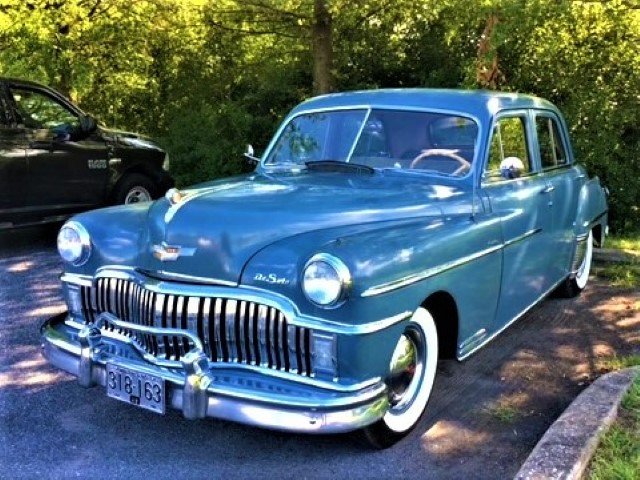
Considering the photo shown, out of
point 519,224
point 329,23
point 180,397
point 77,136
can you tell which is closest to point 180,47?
point 329,23

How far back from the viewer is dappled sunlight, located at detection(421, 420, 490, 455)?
357 cm

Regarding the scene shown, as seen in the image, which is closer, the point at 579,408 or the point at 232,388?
the point at 232,388

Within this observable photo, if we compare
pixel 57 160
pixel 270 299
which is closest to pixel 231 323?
pixel 270 299

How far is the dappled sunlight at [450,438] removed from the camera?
140 inches

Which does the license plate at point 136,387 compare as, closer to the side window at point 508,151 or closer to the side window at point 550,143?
the side window at point 508,151

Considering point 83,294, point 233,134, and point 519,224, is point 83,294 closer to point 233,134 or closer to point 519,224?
point 519,224

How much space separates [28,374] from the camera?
4.51 metres

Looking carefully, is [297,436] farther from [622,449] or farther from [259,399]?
[622,449]

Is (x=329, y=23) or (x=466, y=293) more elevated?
(x=329, y=23)

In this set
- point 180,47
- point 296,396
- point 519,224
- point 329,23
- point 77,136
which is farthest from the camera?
point 180,47

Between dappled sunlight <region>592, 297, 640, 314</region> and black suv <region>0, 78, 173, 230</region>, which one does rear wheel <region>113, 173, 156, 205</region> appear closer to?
black suv <region>0, 78, 173, 230</region>

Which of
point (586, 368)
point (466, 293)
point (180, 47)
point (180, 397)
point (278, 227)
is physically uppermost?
point (180, 47)

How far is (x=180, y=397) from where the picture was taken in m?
3.19

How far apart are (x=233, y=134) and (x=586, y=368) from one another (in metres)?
7.70
